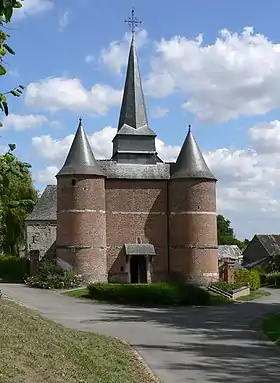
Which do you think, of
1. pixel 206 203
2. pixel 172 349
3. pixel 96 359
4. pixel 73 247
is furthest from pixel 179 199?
pixel 96 359

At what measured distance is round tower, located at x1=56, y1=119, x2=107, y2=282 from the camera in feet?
144

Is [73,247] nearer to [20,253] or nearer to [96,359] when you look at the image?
[20,253]

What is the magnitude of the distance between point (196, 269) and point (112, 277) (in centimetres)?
680

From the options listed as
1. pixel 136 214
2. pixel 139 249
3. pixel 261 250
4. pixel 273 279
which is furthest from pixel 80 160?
pixel 261 250

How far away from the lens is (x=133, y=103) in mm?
50469

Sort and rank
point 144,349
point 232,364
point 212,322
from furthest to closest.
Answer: point 212,322 < point 144,349 < point 232,364

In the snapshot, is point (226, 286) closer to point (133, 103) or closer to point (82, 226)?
point (82, 226)

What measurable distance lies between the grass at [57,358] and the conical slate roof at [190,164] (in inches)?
1265

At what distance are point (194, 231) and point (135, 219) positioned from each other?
16.8 ft

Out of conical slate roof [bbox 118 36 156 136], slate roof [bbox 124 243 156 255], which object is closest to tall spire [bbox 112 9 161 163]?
conical slate roof [bbox 118 36 156 136]

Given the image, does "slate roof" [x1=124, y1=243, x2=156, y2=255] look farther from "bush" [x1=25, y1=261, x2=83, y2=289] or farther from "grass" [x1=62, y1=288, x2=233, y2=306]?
"grass" [x1=62, y1=288, x2=233, y2=306]

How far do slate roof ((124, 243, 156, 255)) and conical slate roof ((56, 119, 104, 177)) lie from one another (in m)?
6.37

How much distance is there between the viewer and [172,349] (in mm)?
15773

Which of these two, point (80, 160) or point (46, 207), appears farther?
point (46, 207)
